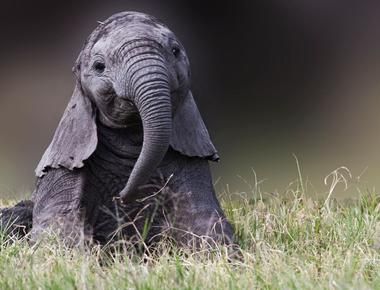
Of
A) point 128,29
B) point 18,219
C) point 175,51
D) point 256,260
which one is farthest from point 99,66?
point 256,260

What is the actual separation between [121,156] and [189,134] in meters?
0.34

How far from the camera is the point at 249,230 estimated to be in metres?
5.58

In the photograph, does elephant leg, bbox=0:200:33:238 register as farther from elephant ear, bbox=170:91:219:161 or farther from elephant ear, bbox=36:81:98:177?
elephant ear, bbox=170:91:219:161

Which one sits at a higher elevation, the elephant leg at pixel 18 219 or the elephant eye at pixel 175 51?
the elephant eye at pixel 175 51

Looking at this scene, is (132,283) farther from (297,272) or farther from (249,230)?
(249,230)

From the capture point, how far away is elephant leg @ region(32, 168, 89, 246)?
5.24m

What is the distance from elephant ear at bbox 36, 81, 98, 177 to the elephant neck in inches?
3.3

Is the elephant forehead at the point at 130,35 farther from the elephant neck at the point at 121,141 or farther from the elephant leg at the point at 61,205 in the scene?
the elephant leg at the point at 61,205

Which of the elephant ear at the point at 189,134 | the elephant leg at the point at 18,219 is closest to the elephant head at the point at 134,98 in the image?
the elephant ear at the point at 189,134

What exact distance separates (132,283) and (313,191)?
254 cm

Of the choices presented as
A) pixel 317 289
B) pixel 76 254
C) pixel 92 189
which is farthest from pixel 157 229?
pixel 317 289

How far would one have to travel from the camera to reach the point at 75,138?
17.6 ft

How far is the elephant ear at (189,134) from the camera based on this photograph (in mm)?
5438

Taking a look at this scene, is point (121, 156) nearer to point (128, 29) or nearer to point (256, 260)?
point (128, 29)
